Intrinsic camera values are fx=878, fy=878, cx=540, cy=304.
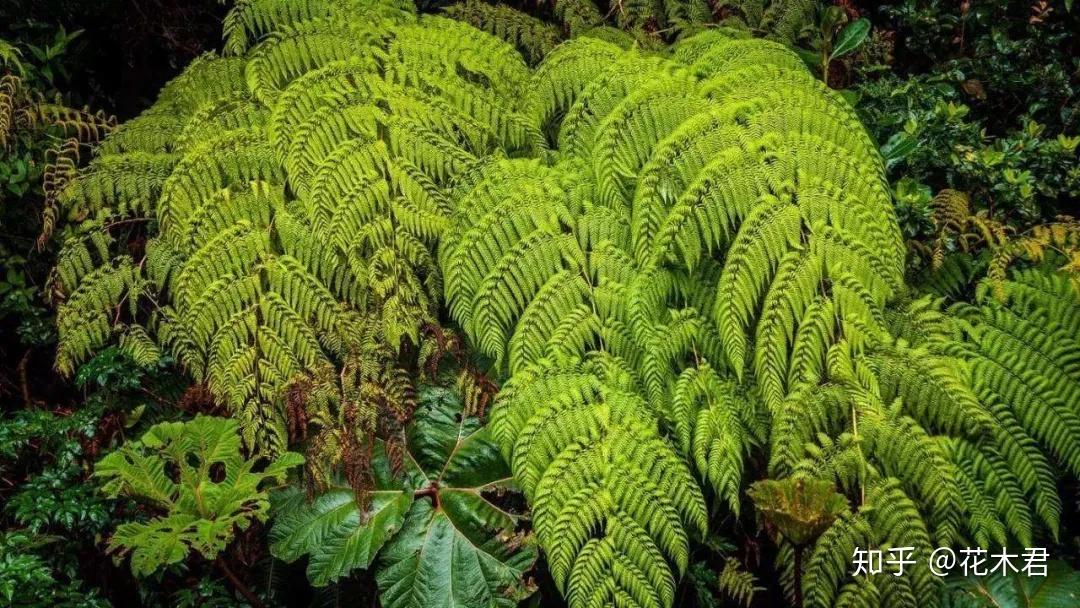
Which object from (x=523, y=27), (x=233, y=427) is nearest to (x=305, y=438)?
(x=233, y=427)

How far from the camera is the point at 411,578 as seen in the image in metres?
2.58

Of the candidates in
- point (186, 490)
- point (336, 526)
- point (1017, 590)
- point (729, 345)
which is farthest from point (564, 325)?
point (1017, 590)

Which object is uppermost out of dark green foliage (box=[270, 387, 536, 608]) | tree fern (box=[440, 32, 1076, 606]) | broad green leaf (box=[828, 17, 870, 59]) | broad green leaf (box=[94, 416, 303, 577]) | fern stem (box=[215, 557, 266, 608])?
broad green leaf (box=[828, 17, 870, 59])

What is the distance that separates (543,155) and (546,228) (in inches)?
16.4

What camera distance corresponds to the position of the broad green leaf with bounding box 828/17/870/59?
11.5ft

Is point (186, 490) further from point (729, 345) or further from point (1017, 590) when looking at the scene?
point (1017, 590)

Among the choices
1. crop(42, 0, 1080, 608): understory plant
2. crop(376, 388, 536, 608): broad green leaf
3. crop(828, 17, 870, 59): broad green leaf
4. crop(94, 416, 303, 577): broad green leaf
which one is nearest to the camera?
crop(94, 416, 303, 577): broad green leaf

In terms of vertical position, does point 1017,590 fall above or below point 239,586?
above

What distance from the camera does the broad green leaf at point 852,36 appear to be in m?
3.51

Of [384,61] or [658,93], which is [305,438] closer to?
[384,61]

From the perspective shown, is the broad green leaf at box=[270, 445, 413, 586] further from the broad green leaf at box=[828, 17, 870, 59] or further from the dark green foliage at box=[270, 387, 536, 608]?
the broad green leaf at box=[828, 17, 870, 59]

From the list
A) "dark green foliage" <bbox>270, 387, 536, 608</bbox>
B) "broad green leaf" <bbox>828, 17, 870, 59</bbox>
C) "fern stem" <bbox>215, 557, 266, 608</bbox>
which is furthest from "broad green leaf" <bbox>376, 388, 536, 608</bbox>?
"broad green leaf" <bbox>828, 17, 870, 59</bbox>

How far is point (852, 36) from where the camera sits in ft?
11.6

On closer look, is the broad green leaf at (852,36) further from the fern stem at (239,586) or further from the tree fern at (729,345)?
the fern stem at (239,586)
